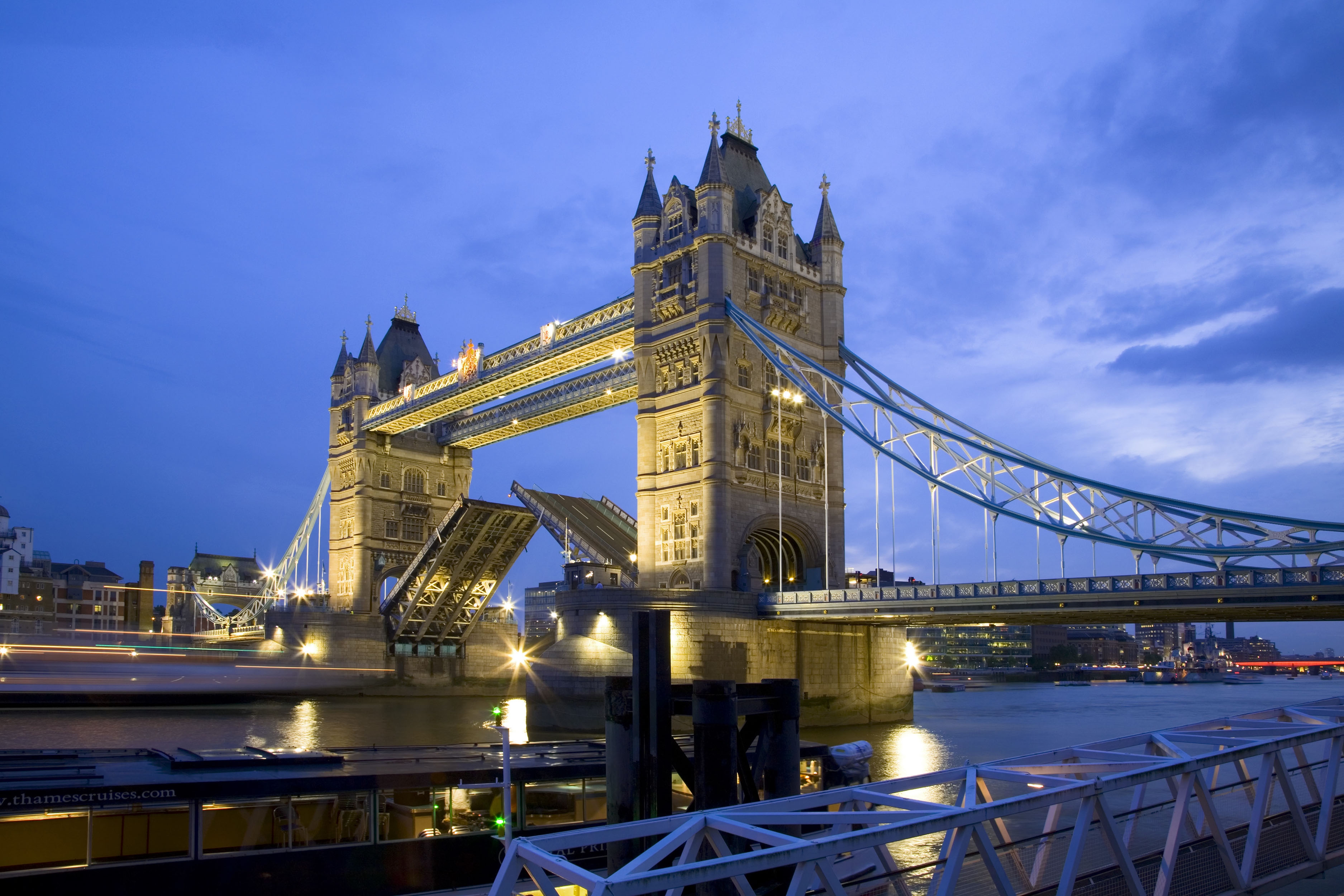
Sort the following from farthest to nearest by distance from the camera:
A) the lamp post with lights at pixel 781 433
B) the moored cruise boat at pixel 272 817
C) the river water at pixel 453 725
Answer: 1. the lamp post with lights at pixel 781 433
2. the river water at pixel 453 725
3. the moored cruise boat at pixel 272 817

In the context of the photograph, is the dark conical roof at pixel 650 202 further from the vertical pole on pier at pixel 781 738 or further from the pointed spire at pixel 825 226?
the vertical pole on pier at pixel 781 738

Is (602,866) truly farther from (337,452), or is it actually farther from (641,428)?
(337,452)

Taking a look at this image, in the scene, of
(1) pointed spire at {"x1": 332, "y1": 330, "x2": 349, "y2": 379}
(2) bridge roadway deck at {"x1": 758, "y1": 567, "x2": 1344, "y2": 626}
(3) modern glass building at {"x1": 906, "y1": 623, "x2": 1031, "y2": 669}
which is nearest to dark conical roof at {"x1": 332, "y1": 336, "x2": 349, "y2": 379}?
(1) pointed spire at {"x1": 332, "y1": 330, "x2": 349, "y2": 379}

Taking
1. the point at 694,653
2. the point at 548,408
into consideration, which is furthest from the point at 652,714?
the point at 548,408

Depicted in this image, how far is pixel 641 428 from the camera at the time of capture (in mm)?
46594

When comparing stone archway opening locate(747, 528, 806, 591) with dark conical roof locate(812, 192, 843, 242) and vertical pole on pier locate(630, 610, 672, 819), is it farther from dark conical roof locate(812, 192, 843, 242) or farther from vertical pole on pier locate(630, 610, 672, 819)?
vertical pole on pier locate(630, 610, 672, 819)

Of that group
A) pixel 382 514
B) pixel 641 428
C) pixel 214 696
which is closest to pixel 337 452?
pixel 382 514

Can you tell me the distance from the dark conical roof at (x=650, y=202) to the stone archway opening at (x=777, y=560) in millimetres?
14632

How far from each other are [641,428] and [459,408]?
2081cm

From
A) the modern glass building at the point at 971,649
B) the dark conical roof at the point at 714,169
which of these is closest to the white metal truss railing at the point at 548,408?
the dark conical roof at the point at 714,169

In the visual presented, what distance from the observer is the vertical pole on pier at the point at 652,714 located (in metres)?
13.5

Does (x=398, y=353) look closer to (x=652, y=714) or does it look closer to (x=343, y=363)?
(x=343, y=363)

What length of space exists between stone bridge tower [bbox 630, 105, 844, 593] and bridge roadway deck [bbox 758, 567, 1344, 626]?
312cm

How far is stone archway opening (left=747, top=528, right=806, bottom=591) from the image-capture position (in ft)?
153
